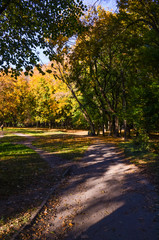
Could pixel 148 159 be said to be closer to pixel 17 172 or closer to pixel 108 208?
pixel 108 208

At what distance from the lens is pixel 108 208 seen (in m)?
4.64

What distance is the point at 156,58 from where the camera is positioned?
8.09 m

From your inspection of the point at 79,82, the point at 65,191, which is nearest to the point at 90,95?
the point at 79,82

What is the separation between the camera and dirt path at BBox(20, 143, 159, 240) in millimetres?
3660

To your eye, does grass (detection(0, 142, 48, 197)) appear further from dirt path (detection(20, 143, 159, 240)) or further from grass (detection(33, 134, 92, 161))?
grass (detection(33, 134, 92, 161))

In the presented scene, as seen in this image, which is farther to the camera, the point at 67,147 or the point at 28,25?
the point at 67,147

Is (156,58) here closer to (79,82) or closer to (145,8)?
(145,8)

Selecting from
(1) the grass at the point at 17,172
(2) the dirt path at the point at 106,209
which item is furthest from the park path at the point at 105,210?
(1) the grass at the point at 17,172

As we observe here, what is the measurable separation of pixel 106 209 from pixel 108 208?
76 mm

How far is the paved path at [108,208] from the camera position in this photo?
3.65 m

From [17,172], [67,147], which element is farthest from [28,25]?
[67,147]

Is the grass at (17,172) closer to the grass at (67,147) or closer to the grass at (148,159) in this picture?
the grass at (67,147)

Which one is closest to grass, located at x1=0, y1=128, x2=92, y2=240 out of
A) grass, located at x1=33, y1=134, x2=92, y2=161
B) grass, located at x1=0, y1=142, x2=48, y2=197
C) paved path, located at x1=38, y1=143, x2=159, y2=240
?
grass, located at x1=0, y1=142, x2=48, y2=197

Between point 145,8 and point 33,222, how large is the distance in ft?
36.9
